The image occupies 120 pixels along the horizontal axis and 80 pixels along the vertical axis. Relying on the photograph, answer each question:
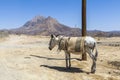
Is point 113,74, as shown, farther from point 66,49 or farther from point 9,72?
point 9,72

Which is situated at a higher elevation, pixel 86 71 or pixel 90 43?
pixel 90 43

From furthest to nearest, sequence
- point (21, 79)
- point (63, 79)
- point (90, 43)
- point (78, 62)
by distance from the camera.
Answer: point (78, 62) < point (90, 43) < point (63, 79) < point (21, 79)

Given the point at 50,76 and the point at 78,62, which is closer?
the point at 50,76

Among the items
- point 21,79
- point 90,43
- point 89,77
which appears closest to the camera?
point 21,79

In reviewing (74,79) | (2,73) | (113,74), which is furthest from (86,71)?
(2,73)

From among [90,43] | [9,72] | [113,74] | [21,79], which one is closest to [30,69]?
[9,72]

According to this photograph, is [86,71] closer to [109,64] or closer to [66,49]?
[66,49]

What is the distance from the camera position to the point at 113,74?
47.6 feet

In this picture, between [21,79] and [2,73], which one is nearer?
[21,79]

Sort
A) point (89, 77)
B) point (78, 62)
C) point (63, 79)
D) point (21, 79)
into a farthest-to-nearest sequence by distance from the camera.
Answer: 1. point (78, 62)
2. point (89, 77)
3. point (63, 79)
4. point (21, 79)

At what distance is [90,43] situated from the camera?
14320 millimetres

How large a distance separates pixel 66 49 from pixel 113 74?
2.89 meters

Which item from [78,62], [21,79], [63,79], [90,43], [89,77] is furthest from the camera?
[78,62]

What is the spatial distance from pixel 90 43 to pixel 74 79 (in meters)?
2.54
